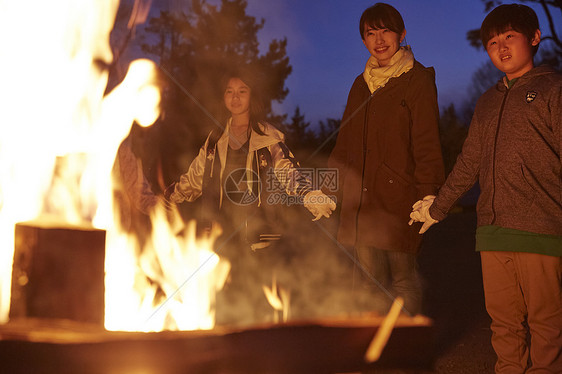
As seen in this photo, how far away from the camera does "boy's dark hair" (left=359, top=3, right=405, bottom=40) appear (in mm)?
3830

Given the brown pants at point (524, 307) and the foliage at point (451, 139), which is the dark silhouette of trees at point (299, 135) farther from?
the brown pants at point (524, 307)

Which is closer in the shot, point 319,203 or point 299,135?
point 319,203

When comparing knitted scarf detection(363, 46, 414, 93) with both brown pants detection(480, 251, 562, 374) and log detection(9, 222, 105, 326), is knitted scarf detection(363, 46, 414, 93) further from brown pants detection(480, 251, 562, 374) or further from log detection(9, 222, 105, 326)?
log detection(9, 222, 105, 326)

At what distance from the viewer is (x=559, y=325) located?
3.08 m

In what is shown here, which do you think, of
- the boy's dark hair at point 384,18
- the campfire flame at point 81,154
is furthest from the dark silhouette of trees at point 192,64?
the boy's dark hair at point 384,18

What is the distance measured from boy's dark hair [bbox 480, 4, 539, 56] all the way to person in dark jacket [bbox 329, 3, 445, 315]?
550 millimetres

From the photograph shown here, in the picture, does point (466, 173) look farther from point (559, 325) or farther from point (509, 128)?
point (559, 325)

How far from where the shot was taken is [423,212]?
11.8 feet

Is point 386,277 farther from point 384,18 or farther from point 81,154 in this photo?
point 81,154

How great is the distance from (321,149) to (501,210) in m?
19.9

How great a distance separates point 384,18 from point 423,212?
1.30 meters

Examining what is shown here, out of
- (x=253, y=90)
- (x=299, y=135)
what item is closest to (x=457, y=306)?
(x=253, y=90)

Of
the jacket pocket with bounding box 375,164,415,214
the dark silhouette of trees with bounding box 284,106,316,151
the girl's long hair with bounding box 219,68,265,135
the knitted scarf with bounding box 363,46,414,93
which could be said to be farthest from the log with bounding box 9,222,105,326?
the dark silhouette of trees with bounding box 284,106,316,151

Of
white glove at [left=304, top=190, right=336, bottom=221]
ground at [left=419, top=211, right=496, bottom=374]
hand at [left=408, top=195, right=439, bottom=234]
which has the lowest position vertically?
ground at [left=419, top=211, right=496, bottom=374]
